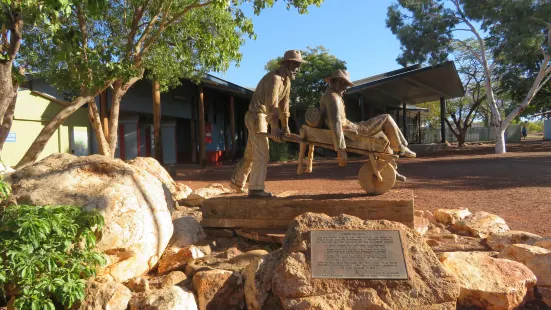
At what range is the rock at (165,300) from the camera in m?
3.21

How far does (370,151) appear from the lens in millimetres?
5160

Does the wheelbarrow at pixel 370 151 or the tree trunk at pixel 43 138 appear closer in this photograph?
the wheelbarrow at pixel 370 151

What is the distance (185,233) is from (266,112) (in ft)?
5.71

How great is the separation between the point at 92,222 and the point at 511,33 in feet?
55.4

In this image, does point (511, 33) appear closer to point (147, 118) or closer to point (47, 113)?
point (147, 118)

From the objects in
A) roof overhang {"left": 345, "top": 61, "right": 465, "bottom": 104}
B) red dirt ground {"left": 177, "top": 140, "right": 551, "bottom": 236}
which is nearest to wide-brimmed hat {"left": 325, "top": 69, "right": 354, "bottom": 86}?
red dirt ground {"left": 177, "top": 140, "right": 551, "bottom": 236}

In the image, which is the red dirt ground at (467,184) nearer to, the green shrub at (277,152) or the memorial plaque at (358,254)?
the memorial plaque at (358,254)

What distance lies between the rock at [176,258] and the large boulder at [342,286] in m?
1.06

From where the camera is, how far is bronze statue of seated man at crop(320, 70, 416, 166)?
4984 mm

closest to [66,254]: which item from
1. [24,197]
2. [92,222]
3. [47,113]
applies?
[92,222]

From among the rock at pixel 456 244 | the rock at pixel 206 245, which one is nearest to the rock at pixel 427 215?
the rock at pixel 456 244

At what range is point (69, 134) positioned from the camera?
47.2 feet

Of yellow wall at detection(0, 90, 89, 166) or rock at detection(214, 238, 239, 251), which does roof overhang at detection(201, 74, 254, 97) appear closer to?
yellow wall at detection(0, 90, 89, 166)

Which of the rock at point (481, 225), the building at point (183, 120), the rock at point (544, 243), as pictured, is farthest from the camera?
the building at point (183, 120)
